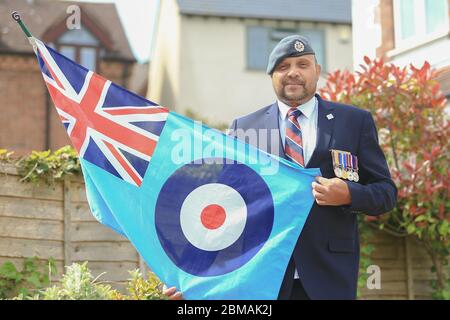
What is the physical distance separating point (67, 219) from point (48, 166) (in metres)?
0.43

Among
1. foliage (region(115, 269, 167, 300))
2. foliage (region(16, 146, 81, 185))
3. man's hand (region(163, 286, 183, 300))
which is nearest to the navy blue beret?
man's hand (region(163, 286, 183, 300))

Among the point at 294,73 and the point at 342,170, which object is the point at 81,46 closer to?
the point at 294,73

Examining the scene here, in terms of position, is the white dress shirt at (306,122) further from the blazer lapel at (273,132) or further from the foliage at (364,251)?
the foliage at (364,251)

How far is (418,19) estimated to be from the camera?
33.1 ft

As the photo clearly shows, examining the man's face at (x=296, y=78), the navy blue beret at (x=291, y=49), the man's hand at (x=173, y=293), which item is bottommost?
the man's hand at (x=173, y=293)

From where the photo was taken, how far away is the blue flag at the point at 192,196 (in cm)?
366

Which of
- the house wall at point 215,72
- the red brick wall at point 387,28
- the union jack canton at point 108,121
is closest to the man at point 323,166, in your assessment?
the union jack canton at point 108,121

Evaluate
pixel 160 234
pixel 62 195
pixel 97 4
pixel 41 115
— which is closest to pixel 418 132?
pixel 62 195

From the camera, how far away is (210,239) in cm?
372

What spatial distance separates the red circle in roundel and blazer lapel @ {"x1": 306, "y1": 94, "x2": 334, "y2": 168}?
0.45m

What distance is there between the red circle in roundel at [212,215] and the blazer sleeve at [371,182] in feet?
1.90

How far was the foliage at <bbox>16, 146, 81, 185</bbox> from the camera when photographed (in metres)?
6.26

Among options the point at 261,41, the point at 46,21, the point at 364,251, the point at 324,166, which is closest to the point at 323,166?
the point at 324,166

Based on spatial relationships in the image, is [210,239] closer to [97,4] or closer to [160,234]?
[160,234]
